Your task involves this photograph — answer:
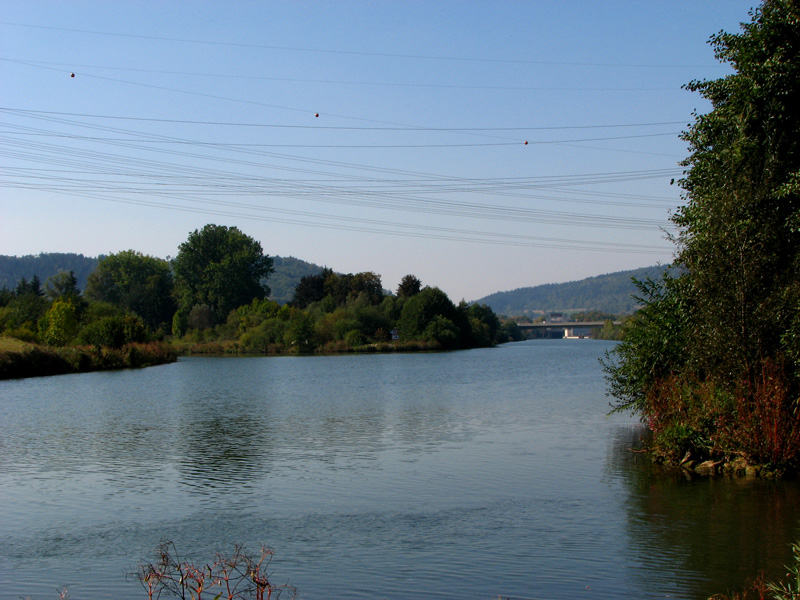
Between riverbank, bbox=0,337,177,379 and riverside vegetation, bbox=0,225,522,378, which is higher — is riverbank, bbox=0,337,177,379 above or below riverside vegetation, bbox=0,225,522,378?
below

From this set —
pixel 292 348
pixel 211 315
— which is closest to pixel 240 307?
pixel 211 315

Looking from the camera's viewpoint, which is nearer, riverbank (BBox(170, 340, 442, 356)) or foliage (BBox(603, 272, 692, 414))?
foliage (BBox(603, 272, 692, 414))

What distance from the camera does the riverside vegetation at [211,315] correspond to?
219 feet

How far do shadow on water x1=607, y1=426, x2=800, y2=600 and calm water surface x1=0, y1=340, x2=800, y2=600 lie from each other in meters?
0.05

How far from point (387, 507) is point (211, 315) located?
10373cm

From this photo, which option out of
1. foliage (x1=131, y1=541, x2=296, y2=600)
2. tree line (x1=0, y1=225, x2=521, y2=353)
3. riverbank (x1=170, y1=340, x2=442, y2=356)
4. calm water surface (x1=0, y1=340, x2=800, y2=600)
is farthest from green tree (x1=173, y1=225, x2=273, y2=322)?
foliage (x1=131, y1=541, x2=296, y2=600)

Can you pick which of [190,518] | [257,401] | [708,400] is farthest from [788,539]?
[257,401]

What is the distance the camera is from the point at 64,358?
57.1 metres

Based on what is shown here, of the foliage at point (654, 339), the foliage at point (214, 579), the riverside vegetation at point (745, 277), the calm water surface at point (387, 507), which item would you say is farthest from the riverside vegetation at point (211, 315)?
the riverside vegetation at point (745, 277)

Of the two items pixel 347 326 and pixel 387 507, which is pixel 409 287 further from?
pixel 387 507

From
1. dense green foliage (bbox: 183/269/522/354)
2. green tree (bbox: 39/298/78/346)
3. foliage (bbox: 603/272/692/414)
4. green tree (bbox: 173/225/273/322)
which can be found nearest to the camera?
foliage (bbox: 603/272/692/414)

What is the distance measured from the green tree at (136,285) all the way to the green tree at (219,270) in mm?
3306

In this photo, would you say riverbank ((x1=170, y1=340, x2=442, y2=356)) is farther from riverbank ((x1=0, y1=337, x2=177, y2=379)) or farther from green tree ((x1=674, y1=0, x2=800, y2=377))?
green tree ((x1=674, y1=0, x2=800, y2=377))

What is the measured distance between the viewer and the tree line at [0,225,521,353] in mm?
97188
